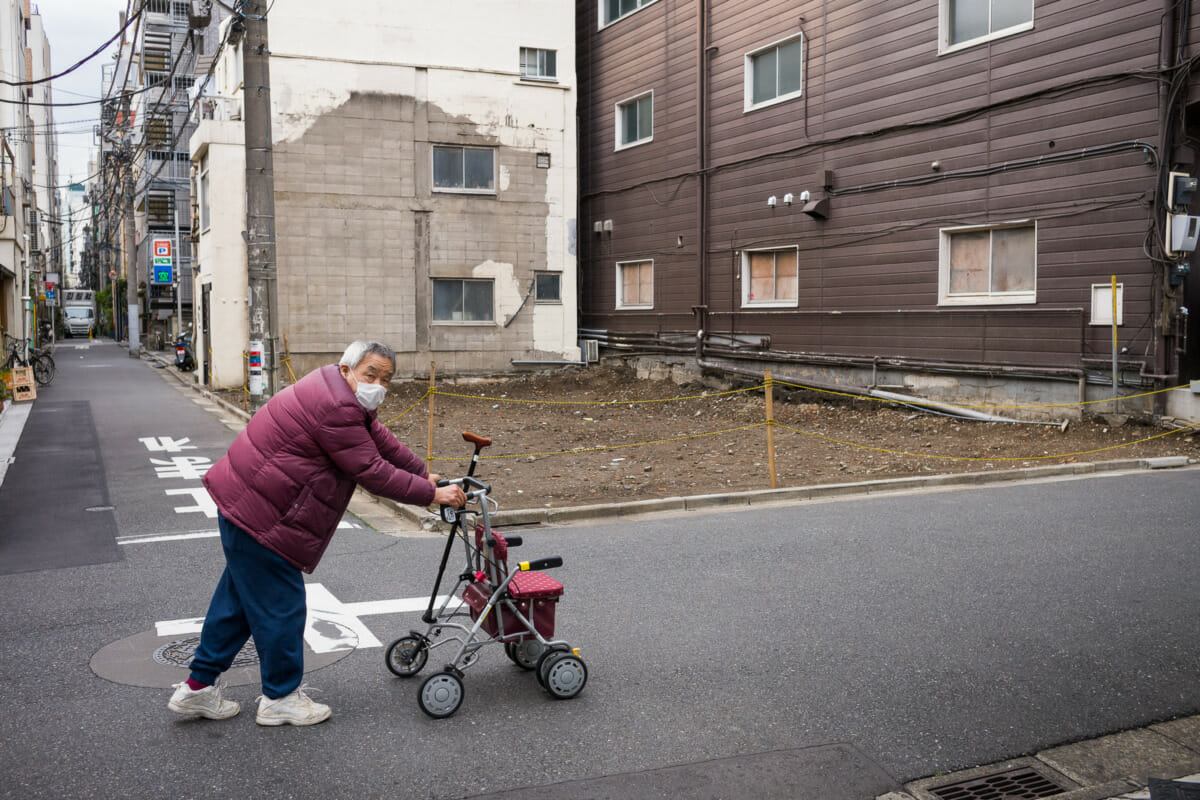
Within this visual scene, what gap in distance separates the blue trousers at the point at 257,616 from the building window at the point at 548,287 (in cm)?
2211

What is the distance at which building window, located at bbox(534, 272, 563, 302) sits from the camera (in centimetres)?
2647

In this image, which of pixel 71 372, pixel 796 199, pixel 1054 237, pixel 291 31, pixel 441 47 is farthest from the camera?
pixel 71 372

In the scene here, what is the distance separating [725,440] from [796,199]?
6.70 meters

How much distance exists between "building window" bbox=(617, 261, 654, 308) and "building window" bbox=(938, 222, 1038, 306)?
9.28 m

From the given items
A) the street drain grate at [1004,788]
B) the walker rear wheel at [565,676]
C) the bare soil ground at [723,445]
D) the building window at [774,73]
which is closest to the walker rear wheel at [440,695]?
the walker rear wheel at [565,676]

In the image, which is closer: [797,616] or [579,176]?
[797,616]

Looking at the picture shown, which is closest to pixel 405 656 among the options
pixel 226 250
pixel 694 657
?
pixel 694 657

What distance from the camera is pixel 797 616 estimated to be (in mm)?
6320

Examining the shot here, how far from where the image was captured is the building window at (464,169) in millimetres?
25344

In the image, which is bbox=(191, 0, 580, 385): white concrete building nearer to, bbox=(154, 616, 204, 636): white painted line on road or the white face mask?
bbox=(154, 616, 204, 636): white painted line on road

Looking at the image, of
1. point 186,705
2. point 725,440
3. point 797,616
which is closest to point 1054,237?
point 725,440

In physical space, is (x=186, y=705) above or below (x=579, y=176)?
below

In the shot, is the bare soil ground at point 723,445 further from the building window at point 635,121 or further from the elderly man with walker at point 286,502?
the building window at point 635,121

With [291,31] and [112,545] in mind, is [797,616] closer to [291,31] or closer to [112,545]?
[112,545]
